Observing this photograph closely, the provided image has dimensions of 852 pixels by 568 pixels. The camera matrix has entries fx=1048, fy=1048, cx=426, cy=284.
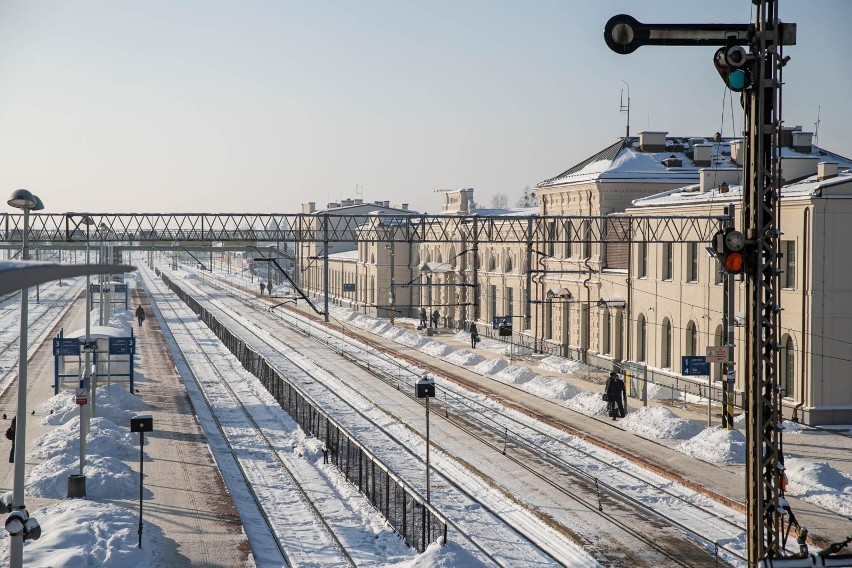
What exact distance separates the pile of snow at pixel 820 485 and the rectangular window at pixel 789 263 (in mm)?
8775

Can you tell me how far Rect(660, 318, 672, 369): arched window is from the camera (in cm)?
3569

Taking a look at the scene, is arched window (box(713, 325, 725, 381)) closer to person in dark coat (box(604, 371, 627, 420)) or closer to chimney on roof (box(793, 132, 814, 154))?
person in dark coat (box(604, 371, 627, 420))

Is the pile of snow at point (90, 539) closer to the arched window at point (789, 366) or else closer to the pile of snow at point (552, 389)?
the pile of snow at point (552, 389)

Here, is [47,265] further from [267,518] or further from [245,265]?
[245,265]

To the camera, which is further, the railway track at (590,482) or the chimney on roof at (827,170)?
the chimney on roof at (827,170)

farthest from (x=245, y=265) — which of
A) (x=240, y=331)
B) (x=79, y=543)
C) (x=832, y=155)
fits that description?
(x=79, y=543)

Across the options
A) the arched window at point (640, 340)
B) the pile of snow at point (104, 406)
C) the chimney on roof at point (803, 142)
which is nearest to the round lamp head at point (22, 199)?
the pile of snow at point (104, 406)

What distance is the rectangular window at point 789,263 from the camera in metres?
28.8

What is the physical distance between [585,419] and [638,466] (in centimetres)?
606

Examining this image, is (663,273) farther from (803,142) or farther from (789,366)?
(803,142)

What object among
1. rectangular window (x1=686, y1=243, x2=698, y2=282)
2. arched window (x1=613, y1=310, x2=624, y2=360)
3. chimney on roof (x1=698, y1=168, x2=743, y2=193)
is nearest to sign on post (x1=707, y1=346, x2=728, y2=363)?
rectangular window (x1=686, y1=243, x2=698, y2=282)

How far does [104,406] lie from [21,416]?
15.0 m

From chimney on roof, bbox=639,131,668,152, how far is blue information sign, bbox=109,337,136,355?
2441 cm

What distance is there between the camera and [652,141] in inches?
1838
